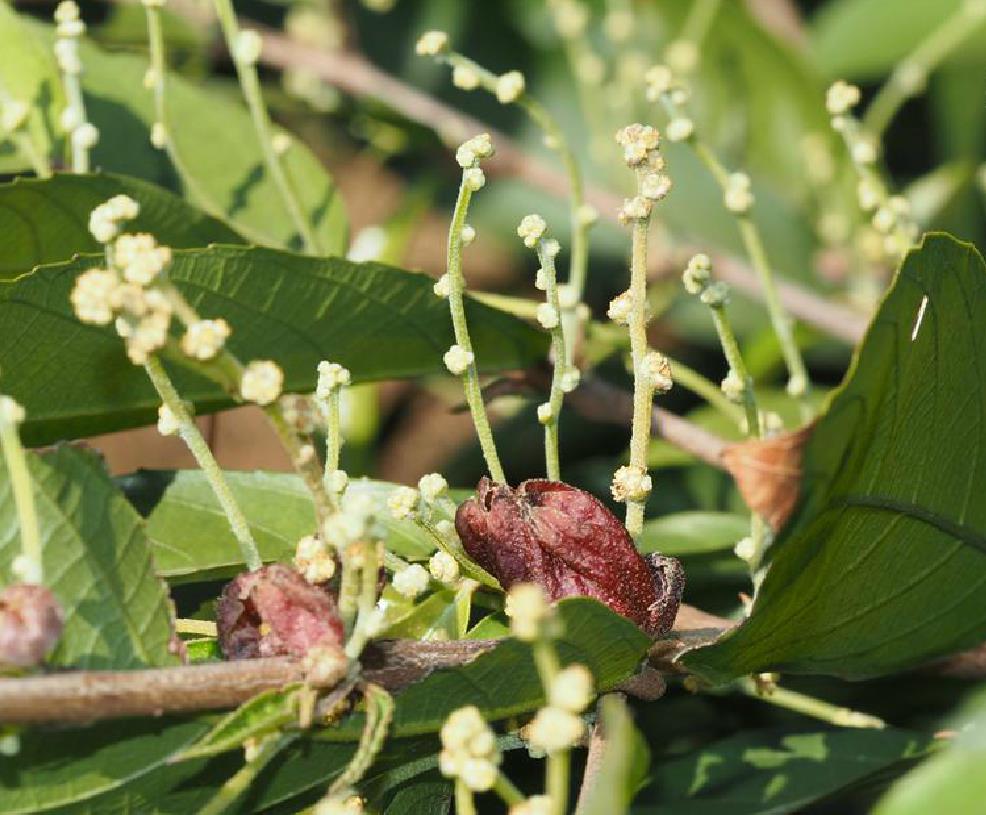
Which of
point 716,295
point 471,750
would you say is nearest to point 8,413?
point 471,750

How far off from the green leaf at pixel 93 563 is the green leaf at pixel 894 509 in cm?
31

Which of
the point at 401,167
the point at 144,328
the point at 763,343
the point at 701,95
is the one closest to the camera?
the point at 144,328

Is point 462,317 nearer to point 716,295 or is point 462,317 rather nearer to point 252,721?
point 716,295

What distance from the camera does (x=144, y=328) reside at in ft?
2.01

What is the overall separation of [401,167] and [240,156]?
3.42 feet

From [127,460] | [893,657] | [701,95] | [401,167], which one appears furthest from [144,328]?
[127,460]

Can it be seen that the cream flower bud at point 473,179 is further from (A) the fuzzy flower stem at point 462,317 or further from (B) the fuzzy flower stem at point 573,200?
(B) the fuzzy flower stem at point 573,200

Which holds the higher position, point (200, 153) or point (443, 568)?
point (200, 153)

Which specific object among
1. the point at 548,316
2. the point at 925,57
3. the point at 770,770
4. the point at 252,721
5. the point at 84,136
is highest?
the point at 925,57

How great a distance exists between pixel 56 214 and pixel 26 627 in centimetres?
42

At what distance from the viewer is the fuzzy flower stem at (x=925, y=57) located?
160 cm

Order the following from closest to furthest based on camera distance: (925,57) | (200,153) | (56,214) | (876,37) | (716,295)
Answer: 1. (716,295)
2. (56,214)
3. (200,153)
4. (925,57)
5. (876,37)

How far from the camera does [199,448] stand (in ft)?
2.35

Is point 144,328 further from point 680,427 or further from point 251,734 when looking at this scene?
point 680,427
